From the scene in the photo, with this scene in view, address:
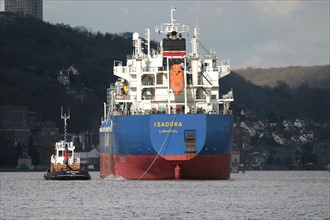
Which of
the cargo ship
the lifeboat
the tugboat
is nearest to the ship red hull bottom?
the cargo ship

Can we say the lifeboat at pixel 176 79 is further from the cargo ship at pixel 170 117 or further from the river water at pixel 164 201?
the river water at pixel 164 201

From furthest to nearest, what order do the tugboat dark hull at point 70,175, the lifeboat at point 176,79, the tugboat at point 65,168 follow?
the tugboat at point 65,168, the tugboat dark hull at point 70,175, the lifeboat at point 176,79

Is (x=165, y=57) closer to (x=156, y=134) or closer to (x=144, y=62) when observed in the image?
(x=144, y=62)

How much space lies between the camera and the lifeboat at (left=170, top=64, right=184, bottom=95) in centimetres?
10112

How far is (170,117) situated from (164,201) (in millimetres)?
20818

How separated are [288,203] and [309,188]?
71.2 feet

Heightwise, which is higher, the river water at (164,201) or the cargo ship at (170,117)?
the cargo ship at (170,117)

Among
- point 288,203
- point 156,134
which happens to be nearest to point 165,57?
point 156,134

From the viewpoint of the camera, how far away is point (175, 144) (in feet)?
317

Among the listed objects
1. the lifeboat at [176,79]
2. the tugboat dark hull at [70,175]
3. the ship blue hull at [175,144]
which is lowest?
the tugboat dark hull at [70,175]

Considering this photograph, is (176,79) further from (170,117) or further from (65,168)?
(65,168)

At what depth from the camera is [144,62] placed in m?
106

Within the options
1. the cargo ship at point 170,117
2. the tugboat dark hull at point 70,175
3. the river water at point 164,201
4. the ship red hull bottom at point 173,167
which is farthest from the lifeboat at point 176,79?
the tugboat dark hull at point 70,175

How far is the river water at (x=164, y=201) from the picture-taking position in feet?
222
